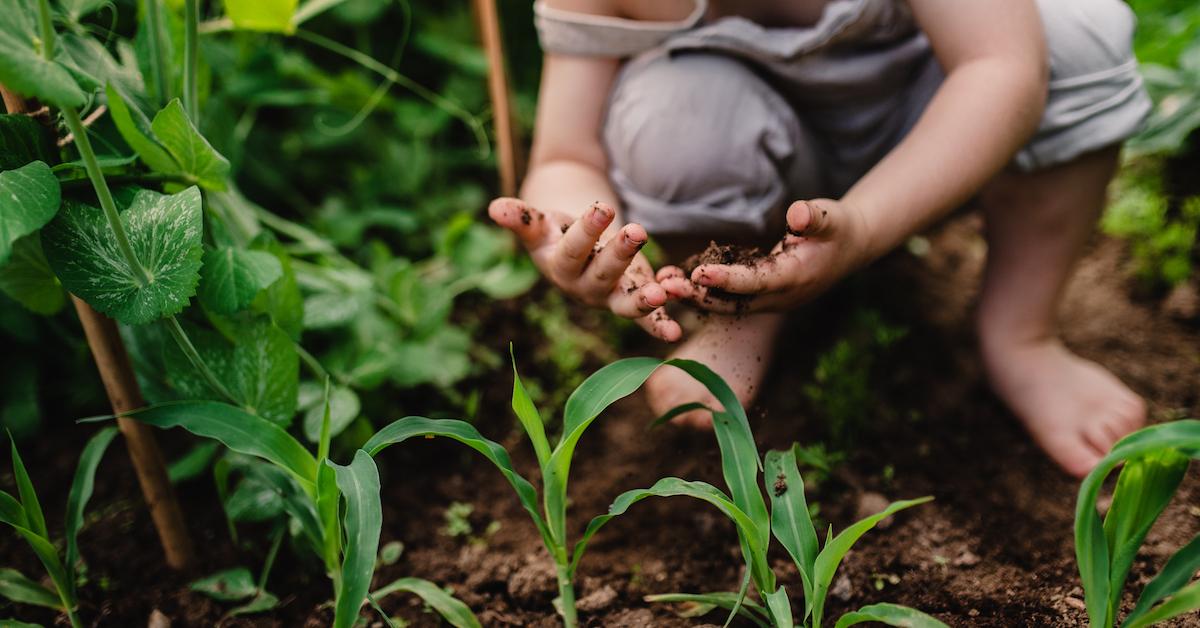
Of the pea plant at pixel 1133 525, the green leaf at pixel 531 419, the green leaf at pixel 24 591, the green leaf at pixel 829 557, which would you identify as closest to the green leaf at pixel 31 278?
the green leaf at pixel 24 591

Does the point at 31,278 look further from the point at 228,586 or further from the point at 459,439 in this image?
the point at 459,439

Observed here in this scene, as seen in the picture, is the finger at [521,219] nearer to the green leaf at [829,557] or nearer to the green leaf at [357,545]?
the green leaf at [357,545]

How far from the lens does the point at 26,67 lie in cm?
72

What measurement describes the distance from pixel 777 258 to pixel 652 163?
0.38 metres

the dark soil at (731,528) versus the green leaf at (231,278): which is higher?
the green leaf at (231,278)

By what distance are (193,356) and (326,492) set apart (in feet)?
0.77

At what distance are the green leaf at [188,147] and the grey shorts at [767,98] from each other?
567 mm

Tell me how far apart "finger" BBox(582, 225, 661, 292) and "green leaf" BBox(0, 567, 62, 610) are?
73cm

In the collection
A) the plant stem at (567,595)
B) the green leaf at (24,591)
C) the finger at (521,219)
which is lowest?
the green leaf at (24,591)

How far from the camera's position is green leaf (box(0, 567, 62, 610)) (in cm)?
95

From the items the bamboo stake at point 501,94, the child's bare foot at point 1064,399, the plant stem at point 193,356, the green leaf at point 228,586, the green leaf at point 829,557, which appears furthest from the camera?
the bamboo stake at point 501,94

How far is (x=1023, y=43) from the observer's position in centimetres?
108

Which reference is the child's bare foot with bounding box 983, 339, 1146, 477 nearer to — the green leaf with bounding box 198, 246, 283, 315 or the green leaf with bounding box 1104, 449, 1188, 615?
the green leaf with bounding box 1104, 449, 1188, 615

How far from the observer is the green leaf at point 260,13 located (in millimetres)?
1219
